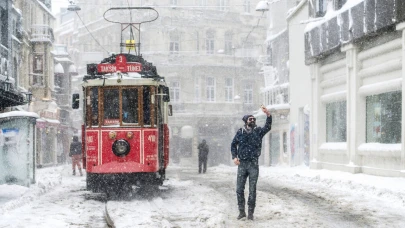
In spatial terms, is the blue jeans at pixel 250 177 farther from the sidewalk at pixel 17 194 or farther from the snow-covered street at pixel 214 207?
the sidewalk at pixel 17 194

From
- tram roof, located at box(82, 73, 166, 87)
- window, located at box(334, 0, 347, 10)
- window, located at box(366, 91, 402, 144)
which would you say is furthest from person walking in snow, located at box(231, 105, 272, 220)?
window, located at box(334, 0, 347, 10)

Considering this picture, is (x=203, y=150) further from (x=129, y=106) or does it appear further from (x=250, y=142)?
(x=250, y=142)

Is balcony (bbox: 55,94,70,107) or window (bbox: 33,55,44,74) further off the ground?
window (bbox: 33,55,44,74)

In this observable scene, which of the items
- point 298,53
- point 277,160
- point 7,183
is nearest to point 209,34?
point 277,160

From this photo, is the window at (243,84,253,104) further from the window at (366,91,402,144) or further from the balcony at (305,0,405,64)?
the window at (366,91,402,144)

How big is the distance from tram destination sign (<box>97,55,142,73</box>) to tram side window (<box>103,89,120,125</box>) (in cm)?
75

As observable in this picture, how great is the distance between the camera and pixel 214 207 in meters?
13.9

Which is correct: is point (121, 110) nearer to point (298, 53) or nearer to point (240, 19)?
point (298, 53)

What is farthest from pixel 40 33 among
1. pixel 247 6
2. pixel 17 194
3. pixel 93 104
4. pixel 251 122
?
pixel 251 122

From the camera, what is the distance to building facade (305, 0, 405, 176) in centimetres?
2003

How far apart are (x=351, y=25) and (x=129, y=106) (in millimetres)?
9568

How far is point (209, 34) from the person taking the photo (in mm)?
60000

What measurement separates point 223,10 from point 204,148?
29.3 m

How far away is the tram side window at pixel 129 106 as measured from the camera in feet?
54.9
